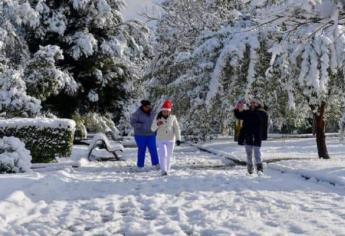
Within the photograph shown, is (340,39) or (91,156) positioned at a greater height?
(340,39)

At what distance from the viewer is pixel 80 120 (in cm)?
2814

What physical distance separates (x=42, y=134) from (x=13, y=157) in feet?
8.70

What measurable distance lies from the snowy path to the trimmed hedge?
334 centimetres

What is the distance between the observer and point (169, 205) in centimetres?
807

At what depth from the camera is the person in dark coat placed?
12.0 m

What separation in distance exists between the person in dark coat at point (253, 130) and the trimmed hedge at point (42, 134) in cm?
505

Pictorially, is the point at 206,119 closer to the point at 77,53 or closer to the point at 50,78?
the point at 50,78

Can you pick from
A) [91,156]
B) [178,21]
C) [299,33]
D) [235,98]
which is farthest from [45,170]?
[178,21]

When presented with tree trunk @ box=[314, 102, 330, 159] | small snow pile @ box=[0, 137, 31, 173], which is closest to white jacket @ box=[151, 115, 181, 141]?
small snow pile @ box=[0, 137, 31, 173]

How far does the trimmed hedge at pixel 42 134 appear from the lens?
14.5m

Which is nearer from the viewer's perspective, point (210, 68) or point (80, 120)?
point (210, 68)

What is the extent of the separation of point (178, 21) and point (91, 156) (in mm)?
12212

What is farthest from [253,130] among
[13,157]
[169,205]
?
[13,157]

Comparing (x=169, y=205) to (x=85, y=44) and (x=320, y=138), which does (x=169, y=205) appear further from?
(x=85, y=44)
